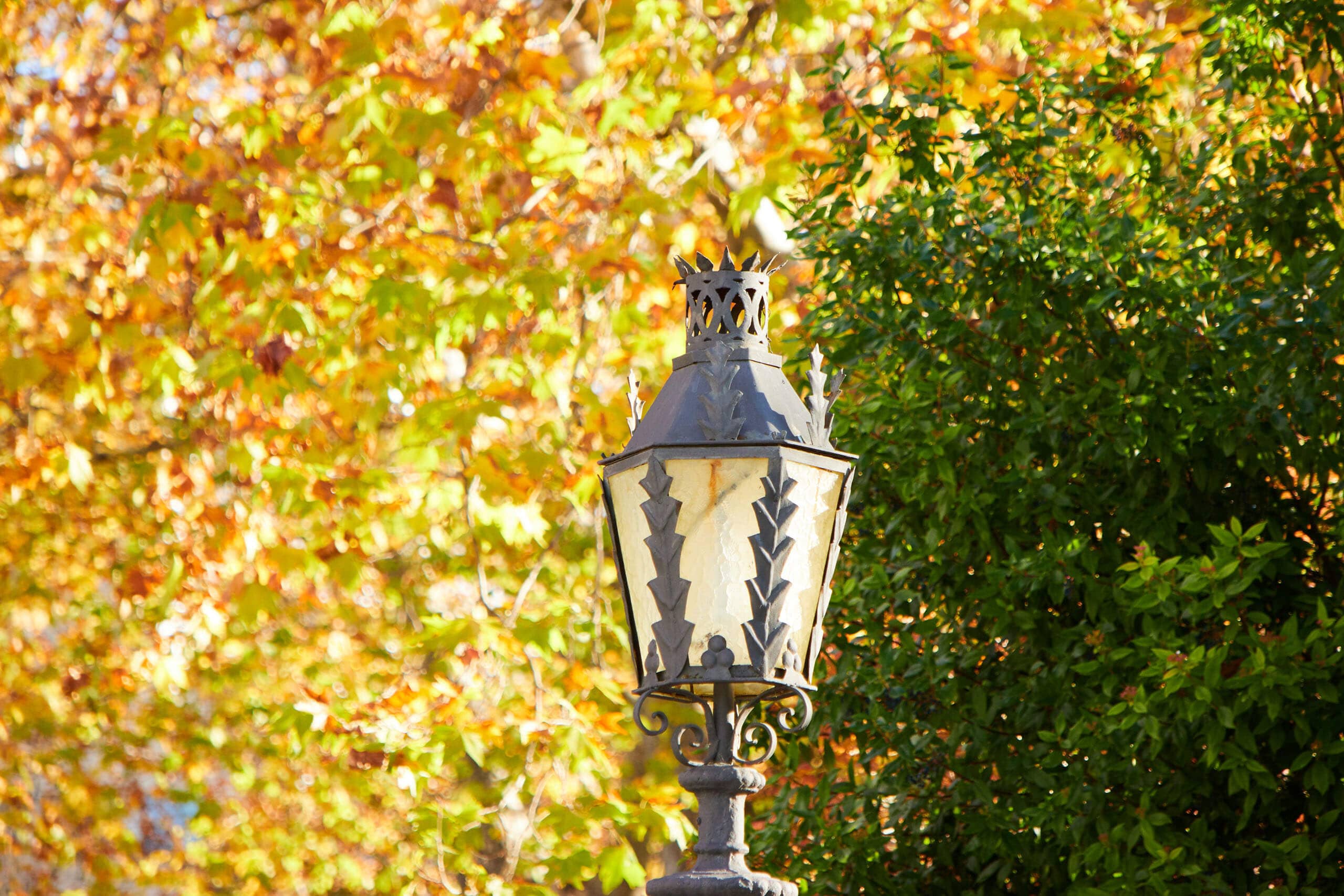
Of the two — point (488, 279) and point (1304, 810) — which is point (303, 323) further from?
point (1304, 810)

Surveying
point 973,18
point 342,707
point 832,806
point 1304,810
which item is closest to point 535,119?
point 973,18

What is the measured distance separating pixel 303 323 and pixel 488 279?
3.11 ft

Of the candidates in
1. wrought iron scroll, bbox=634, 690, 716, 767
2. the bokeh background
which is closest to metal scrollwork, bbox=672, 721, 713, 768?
wrought iron scroll, bbox=634, 690, 716, 767

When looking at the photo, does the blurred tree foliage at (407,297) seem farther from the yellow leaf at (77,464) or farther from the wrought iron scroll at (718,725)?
the wrought iron scroll at (718,725)

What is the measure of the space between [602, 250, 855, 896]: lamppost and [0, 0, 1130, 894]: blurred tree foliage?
2.77 meters

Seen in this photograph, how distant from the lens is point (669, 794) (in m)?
6.64

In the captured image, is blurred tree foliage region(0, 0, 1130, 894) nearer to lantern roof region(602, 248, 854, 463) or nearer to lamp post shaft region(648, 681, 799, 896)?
lantern roof region(602, 248, 854, 463)

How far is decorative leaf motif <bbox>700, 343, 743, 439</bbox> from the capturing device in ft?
9.71

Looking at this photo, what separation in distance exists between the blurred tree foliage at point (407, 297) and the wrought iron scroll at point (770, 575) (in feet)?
9.79

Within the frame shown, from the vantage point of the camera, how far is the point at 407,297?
675 centimetres

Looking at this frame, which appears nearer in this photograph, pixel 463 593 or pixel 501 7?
pixel 501 7

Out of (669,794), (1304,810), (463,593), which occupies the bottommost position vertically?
(1304,810)

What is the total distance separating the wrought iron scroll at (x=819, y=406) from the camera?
10.1 ft

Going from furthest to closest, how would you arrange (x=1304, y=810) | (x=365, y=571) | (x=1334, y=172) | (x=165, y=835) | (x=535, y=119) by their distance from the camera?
(x=165, y=835) < (x=365, y=571) < (x=535, y=119) < (x=1334, y=172) < (x=1304, y=810)
